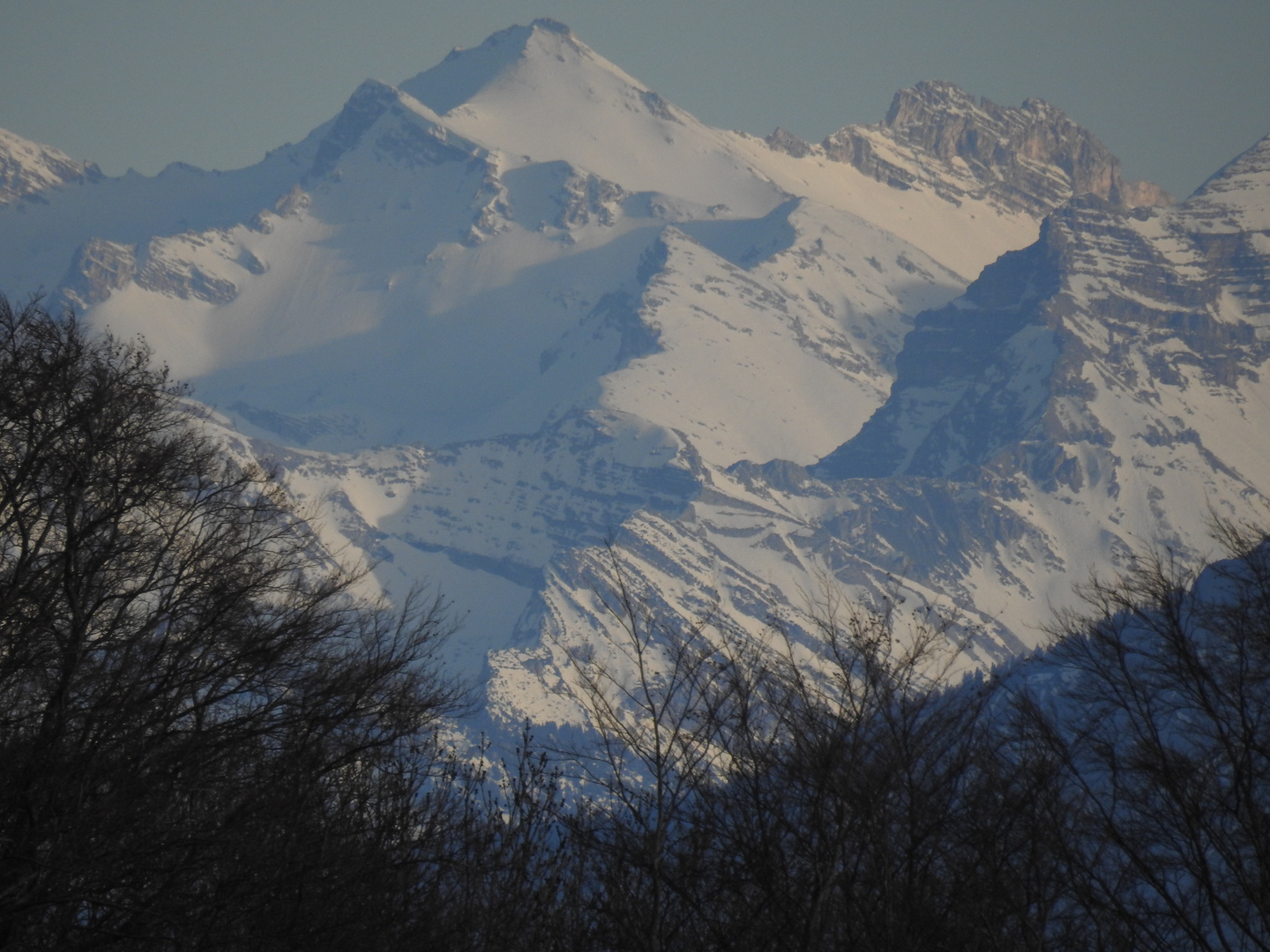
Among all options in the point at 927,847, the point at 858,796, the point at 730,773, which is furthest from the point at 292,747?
the point at 927,847

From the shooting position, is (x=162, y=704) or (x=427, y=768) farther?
(x=427, y=768)

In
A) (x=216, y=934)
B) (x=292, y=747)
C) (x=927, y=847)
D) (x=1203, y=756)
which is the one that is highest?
(x=1203, y=756)

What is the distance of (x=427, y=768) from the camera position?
63.7ft

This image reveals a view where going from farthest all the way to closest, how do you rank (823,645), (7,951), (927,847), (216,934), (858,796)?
(823,645), (927,847), (858,796), (216,934), (7,951)

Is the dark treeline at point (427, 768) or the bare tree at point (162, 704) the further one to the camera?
the dark treeline at point (427, 768)

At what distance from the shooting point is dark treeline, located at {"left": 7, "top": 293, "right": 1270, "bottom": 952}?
50.4 feet

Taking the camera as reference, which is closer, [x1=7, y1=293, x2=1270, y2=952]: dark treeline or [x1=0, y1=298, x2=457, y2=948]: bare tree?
[x1=0, y1=298, x2=457, y2=948]: bare tree

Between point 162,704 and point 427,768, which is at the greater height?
point 162,704

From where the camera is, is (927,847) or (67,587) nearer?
(67,587)

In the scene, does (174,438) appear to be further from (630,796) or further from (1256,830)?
(1256,830)

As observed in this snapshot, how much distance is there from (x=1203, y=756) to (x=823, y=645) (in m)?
4.58

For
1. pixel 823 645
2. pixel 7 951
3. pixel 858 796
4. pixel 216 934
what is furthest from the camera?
pixel 823 645

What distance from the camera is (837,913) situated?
17484 mm

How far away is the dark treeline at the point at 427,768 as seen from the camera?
50.4 feet
